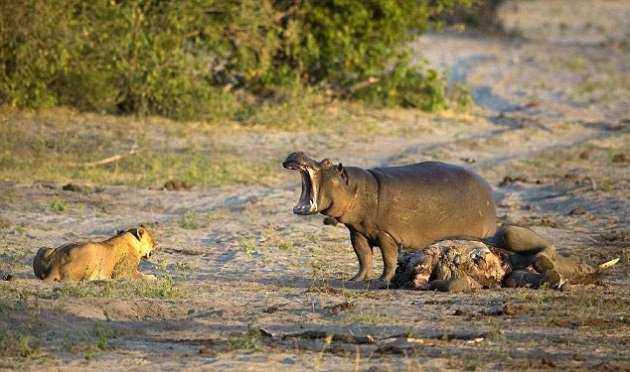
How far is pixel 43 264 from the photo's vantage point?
8.06m

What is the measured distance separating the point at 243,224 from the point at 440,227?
113 inches

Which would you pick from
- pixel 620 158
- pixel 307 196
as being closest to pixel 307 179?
pixel 307 196

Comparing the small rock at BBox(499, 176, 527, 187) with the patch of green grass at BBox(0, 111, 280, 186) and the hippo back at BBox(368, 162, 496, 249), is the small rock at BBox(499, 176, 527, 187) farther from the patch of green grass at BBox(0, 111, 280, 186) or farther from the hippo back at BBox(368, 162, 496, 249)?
the hippo back at BBox(368, 162, 496, 249)

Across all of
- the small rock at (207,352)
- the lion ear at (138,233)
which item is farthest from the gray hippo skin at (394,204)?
the small rock at (207,352)

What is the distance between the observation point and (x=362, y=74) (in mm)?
19656

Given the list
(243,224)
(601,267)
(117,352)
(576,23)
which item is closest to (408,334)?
(117,352)

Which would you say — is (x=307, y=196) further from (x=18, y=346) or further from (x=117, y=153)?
Answer: (x=117, y=153)

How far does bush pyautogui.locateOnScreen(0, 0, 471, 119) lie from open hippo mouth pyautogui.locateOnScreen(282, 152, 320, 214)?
27.7 feet

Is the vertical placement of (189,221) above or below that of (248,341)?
below

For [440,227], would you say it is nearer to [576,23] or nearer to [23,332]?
[23,332]

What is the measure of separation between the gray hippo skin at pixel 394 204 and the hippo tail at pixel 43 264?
61.5 inches

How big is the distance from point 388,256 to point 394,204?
0.35 m

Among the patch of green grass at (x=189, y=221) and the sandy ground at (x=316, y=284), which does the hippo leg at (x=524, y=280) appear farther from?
the patch of green grass at (x=189, y=221)

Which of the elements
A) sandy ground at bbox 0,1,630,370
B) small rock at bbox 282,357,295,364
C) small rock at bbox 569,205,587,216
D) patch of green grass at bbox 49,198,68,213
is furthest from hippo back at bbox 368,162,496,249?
patch of green grass at bbox 49,198,68,213
